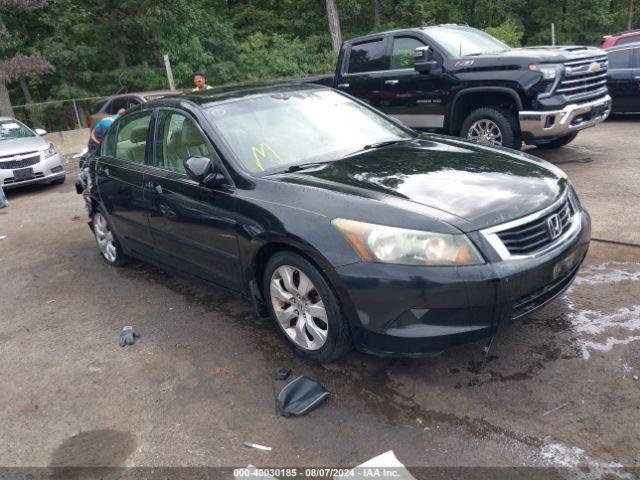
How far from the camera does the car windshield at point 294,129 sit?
3984mm

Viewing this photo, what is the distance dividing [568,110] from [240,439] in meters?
6.13

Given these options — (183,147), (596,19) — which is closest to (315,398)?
(183,147)

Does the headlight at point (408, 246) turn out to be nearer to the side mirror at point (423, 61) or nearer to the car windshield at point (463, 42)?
the side mirror at point (423, 61)

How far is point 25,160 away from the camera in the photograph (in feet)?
35.4

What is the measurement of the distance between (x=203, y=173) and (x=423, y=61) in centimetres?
517

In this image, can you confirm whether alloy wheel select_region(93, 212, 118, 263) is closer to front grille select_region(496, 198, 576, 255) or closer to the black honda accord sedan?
the black honda accord sedan

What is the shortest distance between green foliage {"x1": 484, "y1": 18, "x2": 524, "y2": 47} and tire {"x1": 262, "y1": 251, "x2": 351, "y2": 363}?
1027 inches

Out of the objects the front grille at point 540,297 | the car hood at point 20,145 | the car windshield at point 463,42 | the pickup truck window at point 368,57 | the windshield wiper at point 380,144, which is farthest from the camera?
the car hood at point 20,145

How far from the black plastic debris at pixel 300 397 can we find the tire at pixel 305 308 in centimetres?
20

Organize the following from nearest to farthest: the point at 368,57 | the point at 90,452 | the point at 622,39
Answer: the point at 90,452
the point at 368,57
the point at 622,39

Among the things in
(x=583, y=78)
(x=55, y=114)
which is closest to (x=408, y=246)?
(x=583, y=78)

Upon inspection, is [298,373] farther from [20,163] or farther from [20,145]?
[20,145]

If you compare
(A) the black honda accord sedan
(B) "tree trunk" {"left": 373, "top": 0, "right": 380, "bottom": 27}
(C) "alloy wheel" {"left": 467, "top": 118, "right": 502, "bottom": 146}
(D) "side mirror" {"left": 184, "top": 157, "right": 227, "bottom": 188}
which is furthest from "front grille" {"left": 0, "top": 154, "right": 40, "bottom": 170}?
(B) "tree trunk" {"left": 373, "top": 0, "right": 380, "bottom": 27}

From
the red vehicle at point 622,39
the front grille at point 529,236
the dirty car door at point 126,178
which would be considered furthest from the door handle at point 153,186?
the red vehicle at point 622,39
